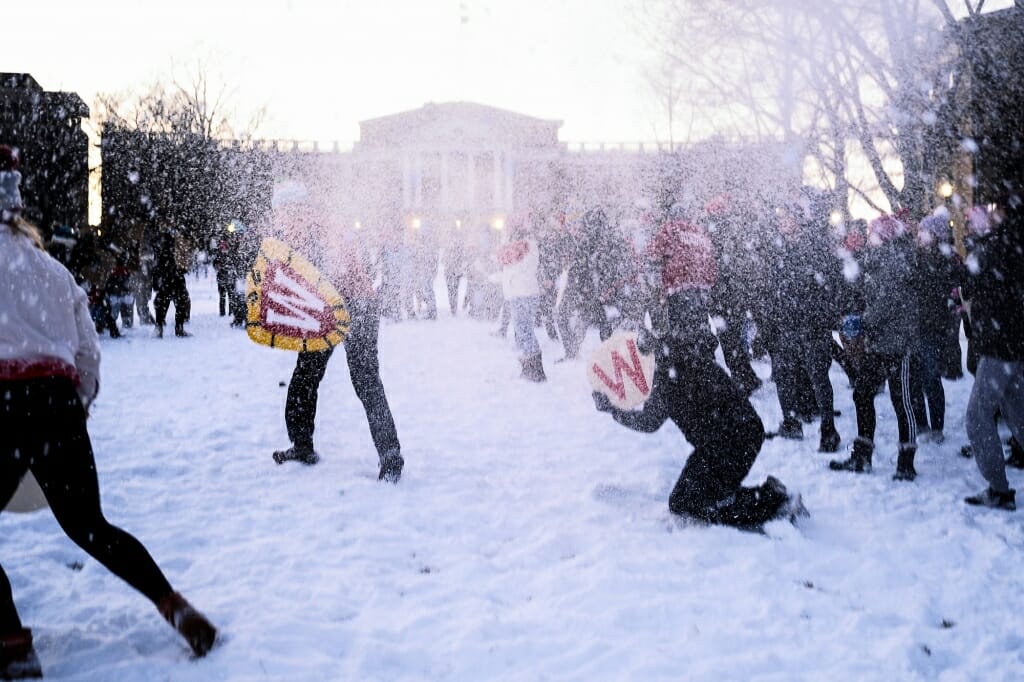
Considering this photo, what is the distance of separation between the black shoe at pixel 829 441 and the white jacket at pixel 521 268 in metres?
4.02

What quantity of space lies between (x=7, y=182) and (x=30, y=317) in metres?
0.46

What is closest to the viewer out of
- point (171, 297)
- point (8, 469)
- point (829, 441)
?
point (8, 469)

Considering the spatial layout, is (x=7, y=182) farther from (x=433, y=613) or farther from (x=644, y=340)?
(x=644, y=340)

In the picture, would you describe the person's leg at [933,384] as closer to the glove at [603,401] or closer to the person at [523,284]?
the glove at [603,401]

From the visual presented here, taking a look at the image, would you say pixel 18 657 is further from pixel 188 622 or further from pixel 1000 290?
pixel 1000 290

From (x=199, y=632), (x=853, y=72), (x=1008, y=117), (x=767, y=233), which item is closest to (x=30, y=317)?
(x=199, y=632)

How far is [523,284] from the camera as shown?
8781mm

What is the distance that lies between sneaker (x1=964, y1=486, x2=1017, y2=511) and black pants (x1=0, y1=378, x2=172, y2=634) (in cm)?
429

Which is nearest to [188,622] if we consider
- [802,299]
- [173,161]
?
[802,299]

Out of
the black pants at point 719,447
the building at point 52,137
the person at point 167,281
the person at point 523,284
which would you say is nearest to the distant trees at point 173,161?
the building at point 52,137

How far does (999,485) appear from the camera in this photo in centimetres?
430

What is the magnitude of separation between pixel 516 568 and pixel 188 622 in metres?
1.43

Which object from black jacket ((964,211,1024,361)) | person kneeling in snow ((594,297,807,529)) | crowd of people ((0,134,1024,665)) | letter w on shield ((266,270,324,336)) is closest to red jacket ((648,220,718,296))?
crowd of people ((0,134,1024,665))

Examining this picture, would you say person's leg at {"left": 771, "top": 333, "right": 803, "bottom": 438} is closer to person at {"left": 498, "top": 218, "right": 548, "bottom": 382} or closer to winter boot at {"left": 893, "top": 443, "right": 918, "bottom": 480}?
winter boot at {"left": 893, "top": 443, "right": 918, "bottom": 480}
